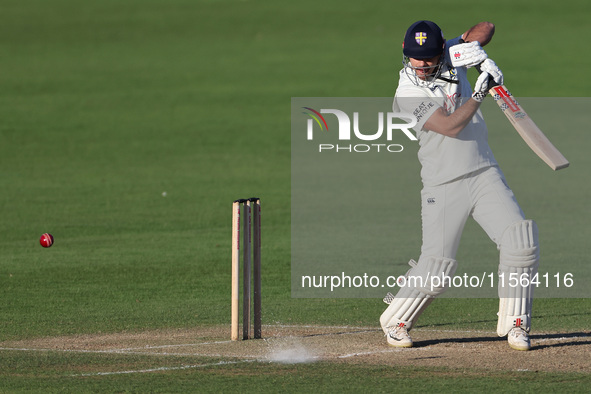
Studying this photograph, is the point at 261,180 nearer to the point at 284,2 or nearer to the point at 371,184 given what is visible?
the point at 371,184

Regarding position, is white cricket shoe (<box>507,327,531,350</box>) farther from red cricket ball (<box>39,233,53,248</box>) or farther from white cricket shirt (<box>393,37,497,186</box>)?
red cricket ball (<box>39,233,53,248</box>)

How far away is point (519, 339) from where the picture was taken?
8.36m

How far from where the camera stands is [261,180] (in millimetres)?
Result: 21500

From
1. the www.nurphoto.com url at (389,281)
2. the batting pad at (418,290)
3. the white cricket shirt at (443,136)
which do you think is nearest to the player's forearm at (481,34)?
the white cricket shirt at (443,136)

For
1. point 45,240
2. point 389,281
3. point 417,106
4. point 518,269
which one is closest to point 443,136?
point 417,106

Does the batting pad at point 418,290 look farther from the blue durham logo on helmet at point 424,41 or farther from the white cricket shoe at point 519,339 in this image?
the blue durham logo on helmet at point 424,41

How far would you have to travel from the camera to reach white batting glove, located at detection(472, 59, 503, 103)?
8008 mm

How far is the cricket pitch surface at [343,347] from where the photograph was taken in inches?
318

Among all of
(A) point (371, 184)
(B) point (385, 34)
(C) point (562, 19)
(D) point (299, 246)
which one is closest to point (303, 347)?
(D) point (299, 246)

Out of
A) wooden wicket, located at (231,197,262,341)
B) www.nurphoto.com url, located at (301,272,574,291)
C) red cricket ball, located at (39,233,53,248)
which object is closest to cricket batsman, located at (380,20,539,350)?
wooden wicket, located at (231,197,262,341)

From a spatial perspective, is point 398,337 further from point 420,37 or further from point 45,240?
point 45,240

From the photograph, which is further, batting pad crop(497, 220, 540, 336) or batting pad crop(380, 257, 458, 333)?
batting pad crop(380, 257, 458, 333)

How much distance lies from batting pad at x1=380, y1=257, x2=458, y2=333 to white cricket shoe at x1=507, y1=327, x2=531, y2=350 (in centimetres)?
59

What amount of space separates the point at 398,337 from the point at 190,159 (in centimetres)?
1653
